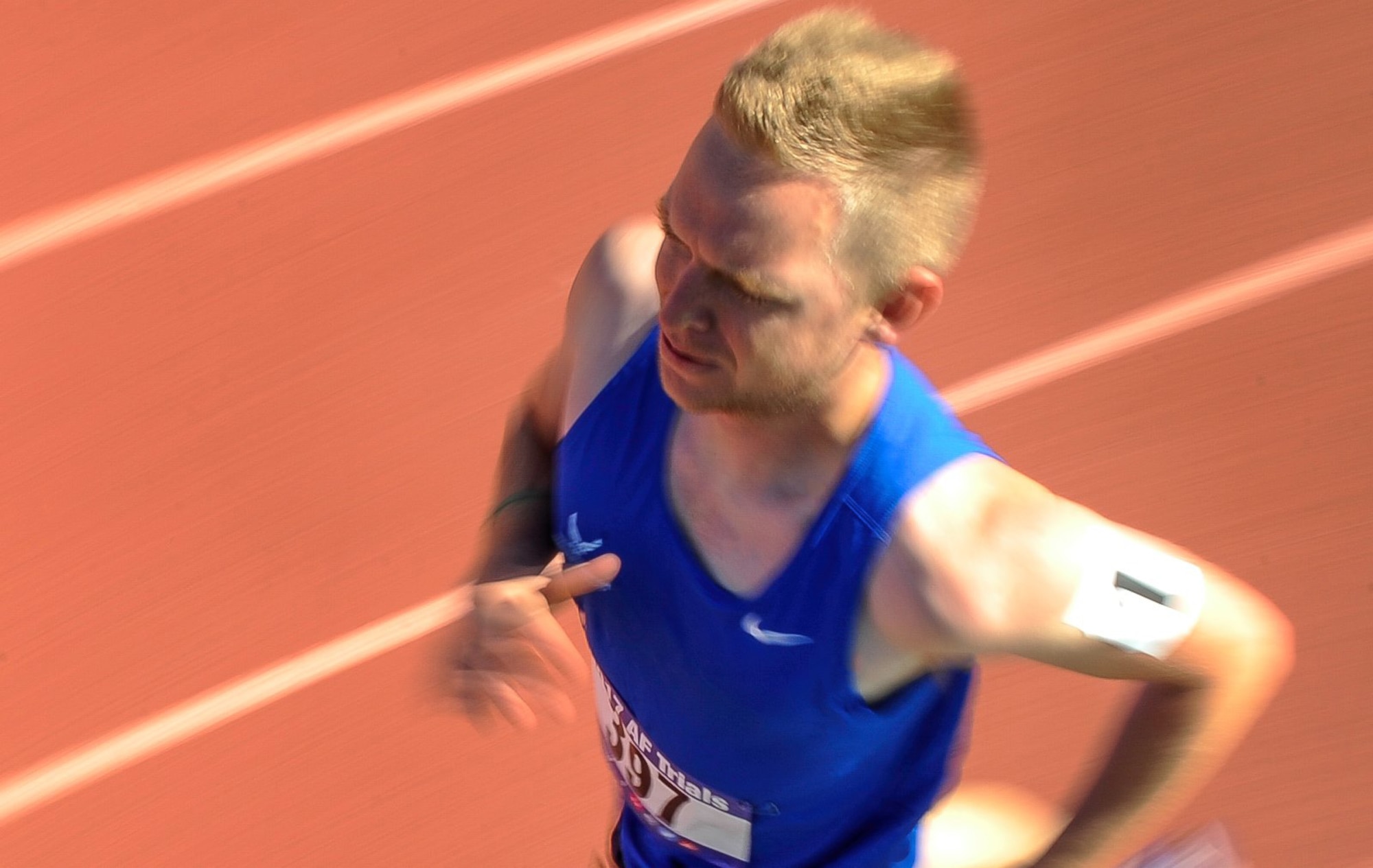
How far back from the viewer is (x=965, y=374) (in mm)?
2791

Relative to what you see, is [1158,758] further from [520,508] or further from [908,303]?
[520,508]

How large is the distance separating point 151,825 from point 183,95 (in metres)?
1.59

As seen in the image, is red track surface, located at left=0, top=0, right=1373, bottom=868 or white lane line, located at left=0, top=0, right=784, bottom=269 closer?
red track surface, located at left=0, top=0, right=1373, bottom=868

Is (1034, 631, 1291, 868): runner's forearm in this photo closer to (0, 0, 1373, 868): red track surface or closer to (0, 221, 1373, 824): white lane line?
(0, 0, 1373, 868): red track surface

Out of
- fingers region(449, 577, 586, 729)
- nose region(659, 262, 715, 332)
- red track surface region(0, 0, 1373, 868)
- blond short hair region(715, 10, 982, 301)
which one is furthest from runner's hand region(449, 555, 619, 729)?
red track surface region(0, 0, 1373, 868)

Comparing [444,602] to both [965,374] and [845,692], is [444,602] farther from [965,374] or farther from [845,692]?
[845,692]

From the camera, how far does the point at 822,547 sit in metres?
1.24

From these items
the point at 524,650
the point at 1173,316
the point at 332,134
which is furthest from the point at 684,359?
the point at 332,134

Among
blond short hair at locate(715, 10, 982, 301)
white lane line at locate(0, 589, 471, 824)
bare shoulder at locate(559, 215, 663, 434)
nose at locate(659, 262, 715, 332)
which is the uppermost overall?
blond short hair at locate(715, 10, 982, 301)

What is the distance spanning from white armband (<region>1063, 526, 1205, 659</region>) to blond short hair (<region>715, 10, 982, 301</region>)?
30 centimetres

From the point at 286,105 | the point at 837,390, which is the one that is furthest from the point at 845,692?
the point at 286,105

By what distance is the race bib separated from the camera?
1420 mm

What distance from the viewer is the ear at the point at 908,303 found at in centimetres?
→ 122

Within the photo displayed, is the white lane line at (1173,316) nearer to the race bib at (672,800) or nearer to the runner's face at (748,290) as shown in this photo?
the race bib at (672,800)
